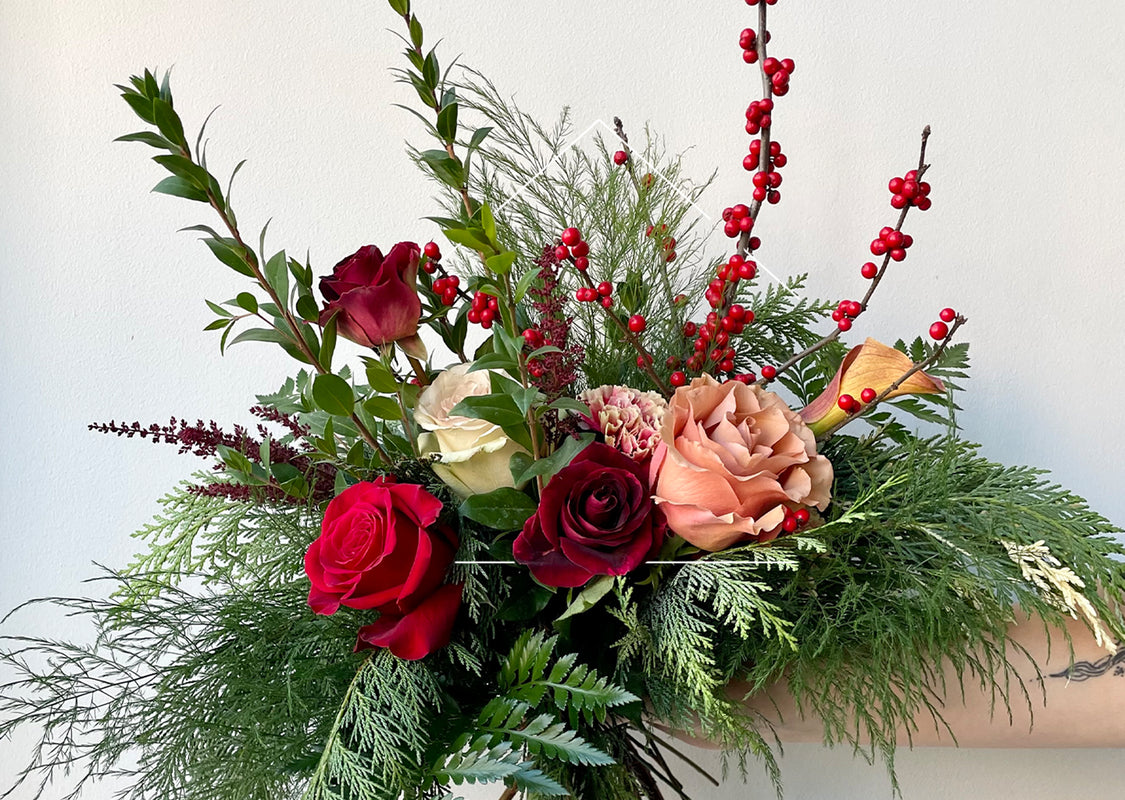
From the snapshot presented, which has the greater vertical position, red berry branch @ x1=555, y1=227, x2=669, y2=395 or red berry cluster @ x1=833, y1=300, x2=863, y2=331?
red berry branch @ x1=555, y1=227, x2=669, y2=395

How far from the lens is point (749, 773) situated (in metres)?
0.88

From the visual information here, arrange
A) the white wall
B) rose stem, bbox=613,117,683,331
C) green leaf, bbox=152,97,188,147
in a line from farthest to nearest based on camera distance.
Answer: the white wall < rose stem, bbox=613,117,683,331 < green leaf, bbox=152,97,188,147

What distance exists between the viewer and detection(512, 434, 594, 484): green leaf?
49 cm

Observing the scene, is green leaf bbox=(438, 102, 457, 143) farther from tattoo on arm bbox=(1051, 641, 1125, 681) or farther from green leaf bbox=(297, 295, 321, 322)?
tattoo on arm bbox=(1051, 641, 1125, 681)

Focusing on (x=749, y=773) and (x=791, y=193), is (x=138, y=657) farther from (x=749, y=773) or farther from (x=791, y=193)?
(x=791, y=193)

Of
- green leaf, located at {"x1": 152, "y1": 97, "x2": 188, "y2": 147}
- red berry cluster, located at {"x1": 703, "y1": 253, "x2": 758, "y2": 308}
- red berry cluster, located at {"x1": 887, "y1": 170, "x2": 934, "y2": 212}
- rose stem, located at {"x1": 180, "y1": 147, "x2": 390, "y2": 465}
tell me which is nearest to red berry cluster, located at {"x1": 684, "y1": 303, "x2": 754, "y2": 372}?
red berry cluster, located at {"x1": 703, "y1": 253, "x2": 758, "y2": 308}

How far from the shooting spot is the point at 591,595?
50 centimetres

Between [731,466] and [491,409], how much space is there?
0.13 meters

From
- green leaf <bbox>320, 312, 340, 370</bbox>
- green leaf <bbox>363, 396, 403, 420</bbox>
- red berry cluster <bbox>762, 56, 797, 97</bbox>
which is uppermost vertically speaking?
red berry cluster <bbox>762, 56, 797, 97</bbox>

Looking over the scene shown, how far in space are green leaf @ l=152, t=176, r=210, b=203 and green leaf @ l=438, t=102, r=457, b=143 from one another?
5.9 inches

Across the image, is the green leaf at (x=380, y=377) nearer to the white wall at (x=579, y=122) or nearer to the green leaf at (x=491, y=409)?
the green leaf at (x=491, y=409)

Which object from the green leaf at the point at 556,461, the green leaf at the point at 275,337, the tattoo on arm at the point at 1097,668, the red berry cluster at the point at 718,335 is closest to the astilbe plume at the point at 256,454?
the green leaf at the point at 275,337

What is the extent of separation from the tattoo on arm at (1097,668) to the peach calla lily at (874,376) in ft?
0.74

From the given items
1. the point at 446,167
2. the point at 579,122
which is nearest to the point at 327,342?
the point at 446,167
